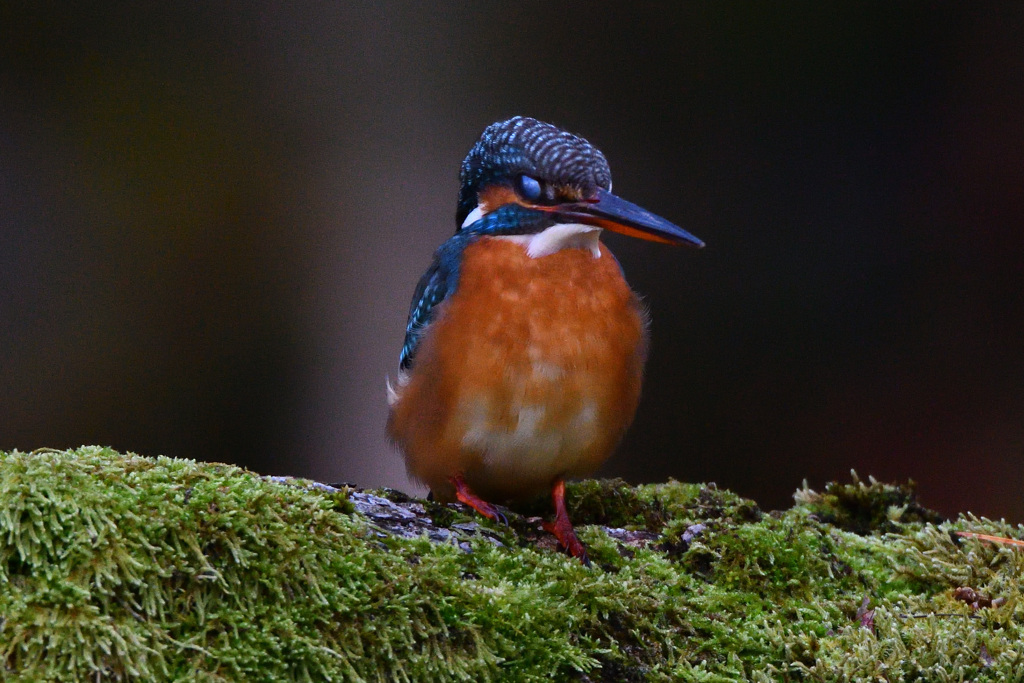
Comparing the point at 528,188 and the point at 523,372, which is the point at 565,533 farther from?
the point at 528,188

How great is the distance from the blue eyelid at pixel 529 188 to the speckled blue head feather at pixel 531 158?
0.07 ft

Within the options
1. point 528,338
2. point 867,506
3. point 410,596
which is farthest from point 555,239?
point 867,506

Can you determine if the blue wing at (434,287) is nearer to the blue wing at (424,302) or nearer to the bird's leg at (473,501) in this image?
the blue wing at (424,302)

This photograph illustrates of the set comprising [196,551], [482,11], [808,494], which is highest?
[482,11]

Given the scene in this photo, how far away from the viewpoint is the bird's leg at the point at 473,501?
104 inches

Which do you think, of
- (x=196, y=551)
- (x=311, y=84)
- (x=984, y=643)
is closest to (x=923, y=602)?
(x=984, y=643)

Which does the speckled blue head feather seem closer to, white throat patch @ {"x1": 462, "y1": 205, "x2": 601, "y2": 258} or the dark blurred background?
white throat patch @ {"x1": 462, "y1": 205, "x2": 601, "y2": 258}

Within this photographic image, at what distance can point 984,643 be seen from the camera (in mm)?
2100

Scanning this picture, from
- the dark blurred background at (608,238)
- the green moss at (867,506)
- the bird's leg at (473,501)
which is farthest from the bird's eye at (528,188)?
the dark blurred background at (608,238)

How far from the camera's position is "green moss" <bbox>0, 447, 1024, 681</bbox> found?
1614mm

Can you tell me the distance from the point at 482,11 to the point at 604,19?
2.46 feet

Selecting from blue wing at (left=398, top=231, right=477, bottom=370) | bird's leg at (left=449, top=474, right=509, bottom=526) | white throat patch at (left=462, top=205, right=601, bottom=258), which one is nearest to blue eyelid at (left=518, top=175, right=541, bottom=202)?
white throat patch at (left=462, top=205, right=601, bottom=258)

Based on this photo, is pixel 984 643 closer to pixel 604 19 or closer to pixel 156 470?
pixel 156 470

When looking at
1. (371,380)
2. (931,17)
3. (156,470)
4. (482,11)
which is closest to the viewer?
(156,470)
